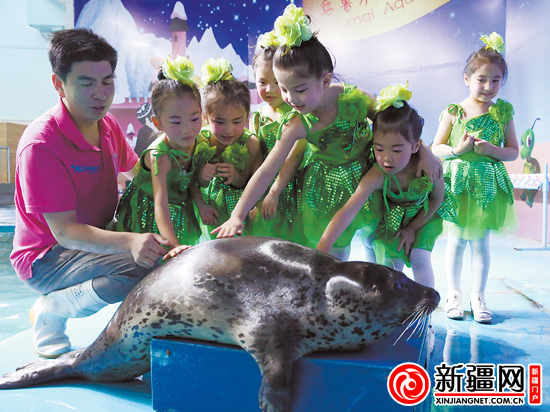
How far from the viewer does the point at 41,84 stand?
44.0ft

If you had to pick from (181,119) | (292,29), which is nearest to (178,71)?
(181,119)

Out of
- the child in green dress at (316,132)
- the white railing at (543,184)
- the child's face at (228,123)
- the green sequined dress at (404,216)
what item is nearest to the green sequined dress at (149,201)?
the child's face at (228,123)

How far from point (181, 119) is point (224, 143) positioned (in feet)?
1.13

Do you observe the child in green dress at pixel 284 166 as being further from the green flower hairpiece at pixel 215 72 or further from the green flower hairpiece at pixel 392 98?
the green flower hairpiece at pixel 392 98

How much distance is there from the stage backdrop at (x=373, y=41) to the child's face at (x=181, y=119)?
510 centimetres

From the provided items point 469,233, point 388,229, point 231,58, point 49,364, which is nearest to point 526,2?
point 231,58

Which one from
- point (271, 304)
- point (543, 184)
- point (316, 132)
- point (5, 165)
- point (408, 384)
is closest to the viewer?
point (408, 384)

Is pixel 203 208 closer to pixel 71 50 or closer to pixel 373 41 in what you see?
pixel 71 50

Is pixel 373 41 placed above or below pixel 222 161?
above

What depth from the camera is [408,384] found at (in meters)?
1.52

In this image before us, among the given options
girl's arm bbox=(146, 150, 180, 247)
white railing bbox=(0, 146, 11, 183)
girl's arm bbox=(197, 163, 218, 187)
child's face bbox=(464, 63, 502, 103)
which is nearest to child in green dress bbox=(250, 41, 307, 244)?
girl's arm bbox=(197, 163, 218, 187)

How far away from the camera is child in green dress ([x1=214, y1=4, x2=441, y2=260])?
213 cm

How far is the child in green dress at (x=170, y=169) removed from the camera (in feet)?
7.45

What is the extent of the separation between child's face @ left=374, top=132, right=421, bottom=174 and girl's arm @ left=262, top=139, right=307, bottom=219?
0.42m
